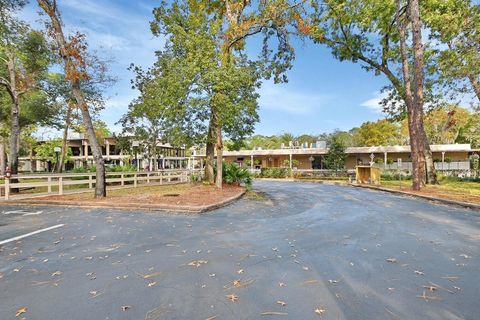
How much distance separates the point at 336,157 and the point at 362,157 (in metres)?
5.16

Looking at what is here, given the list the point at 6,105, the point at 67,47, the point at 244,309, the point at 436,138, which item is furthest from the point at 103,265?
the point at 436,138

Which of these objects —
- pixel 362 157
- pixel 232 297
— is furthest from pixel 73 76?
pixel 362 157

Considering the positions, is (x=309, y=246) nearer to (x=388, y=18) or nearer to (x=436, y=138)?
(x=388, y=18)

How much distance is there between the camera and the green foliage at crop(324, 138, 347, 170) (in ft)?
117

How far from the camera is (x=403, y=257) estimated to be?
15.7 ft

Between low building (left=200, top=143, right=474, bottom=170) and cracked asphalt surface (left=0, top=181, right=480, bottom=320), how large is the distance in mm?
26447

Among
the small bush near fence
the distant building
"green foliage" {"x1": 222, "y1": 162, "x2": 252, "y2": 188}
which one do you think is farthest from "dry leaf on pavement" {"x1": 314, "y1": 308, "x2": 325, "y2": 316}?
the distant building

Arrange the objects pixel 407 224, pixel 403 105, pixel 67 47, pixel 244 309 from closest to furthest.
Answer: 1. pixel 244 309
2. pixel 407 224
3. pixel 67 47
4. pixel 403 105

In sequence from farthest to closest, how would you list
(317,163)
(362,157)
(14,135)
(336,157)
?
(317,163)
(362,157)
(336,157)
(14,135)

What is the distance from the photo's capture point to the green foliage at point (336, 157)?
35769 mm

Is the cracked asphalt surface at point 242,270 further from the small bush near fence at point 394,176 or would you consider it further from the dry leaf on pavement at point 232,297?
the small bush near fence at point 394,176

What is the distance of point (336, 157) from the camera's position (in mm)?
35812

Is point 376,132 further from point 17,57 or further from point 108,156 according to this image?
point 17,57

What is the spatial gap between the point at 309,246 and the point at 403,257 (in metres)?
1.49
